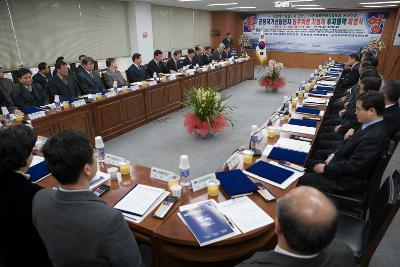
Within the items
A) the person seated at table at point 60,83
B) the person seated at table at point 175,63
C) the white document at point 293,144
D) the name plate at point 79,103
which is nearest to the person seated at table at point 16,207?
the white document at point 293,144

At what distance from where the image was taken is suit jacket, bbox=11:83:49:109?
13.3 feet

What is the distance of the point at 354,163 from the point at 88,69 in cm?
473

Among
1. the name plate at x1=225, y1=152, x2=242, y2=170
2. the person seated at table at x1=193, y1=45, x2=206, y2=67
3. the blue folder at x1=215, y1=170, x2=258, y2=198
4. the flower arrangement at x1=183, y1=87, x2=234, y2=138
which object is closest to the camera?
the blue folder at x1=215, y1=170, x2=258, y2=198

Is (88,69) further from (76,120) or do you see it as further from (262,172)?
(262,172)

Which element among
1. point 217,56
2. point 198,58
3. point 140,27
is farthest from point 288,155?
point 140,27

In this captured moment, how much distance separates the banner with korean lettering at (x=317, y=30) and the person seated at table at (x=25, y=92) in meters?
10.9

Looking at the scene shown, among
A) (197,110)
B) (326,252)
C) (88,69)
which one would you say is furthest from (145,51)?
(326,252)

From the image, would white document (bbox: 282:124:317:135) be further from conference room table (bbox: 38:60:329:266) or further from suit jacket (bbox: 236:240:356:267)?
suit jacket (bbox: 236:240:356:267)

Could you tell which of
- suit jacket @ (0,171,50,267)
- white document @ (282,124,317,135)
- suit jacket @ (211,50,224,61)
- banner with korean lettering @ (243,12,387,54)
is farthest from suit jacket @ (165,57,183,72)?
banner with korean lettering @ (243,12,387,54)

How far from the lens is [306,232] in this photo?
87 centimetres

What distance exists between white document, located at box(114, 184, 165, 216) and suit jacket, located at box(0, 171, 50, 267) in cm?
50

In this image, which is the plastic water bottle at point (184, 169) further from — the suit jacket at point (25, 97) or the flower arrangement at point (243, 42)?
the flower arrangement at point (243, 42)

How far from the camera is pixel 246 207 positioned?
1.70 m

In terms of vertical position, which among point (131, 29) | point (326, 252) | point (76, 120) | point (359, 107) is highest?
point (131, 29)
